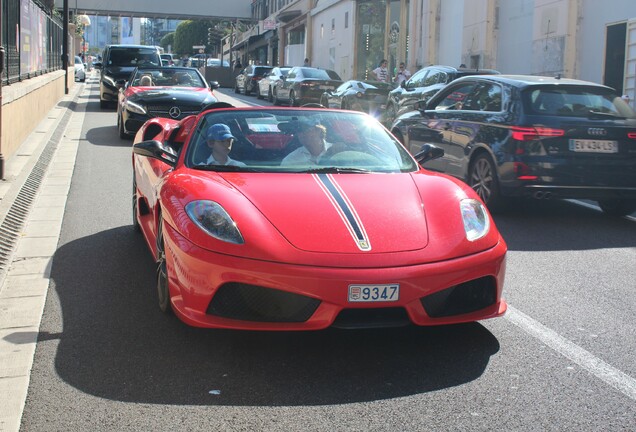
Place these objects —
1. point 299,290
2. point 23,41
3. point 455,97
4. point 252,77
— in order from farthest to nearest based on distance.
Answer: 1. point 252,77
2. point 23,41
3. point 455,97
4. point 299,290

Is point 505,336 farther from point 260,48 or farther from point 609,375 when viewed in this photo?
point 260,48

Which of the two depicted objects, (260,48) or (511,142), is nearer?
(511,142)

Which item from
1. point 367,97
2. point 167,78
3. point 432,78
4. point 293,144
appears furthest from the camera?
point 367,97

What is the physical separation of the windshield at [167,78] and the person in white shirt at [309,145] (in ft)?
38.1

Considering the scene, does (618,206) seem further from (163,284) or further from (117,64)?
(117,64)

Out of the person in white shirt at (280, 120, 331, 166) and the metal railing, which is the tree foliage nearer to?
the metal railing

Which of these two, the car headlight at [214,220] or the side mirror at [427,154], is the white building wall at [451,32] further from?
the car headlight at [214,220]

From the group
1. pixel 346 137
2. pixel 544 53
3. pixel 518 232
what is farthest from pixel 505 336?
pixel 544 53

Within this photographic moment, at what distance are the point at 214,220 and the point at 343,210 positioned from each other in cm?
70

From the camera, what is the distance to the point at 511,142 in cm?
887

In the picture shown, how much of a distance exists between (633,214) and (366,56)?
34305 mm

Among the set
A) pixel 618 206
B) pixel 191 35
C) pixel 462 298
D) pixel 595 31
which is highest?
pixel 191 35

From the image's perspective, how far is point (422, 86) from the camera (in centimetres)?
1817

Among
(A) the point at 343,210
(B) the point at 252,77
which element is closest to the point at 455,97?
(A) the point at 343,210
